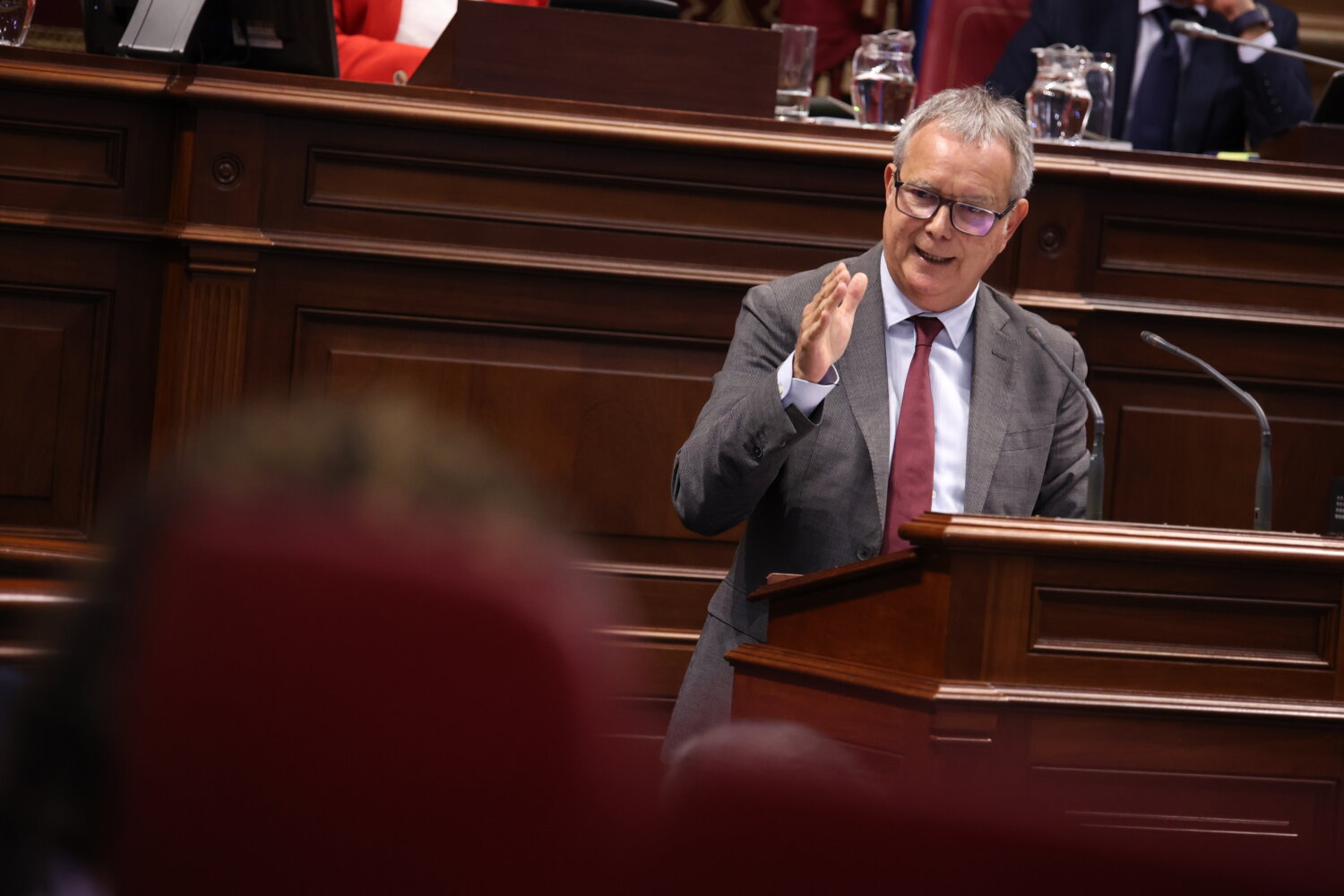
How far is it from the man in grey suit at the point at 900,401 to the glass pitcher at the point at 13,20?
1.38 metres

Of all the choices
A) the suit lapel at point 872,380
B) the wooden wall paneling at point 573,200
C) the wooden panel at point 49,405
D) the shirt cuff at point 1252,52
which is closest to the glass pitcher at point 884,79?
the wooden wall paneling at point 573,200

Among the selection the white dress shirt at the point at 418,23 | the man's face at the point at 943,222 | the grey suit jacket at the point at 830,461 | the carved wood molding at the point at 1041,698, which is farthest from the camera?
the white dress shirt at the point at 418,23

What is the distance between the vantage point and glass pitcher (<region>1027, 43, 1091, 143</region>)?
105 inches

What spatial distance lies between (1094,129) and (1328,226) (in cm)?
47

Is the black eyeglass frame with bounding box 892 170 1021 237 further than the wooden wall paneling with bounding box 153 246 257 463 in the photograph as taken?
No

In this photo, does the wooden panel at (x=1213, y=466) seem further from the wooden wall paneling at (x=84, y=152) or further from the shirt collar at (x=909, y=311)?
the wooden wall paneling at (x=84, y=152)

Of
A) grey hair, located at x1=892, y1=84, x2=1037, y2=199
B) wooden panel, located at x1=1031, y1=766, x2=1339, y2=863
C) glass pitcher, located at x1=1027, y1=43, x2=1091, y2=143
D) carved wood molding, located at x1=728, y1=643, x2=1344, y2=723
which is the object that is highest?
glass pitcher, located at x1=1027, y1=43, x2=1091, y2=143

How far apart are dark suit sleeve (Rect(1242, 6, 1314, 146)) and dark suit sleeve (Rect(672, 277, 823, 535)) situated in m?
1.82

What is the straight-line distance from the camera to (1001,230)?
2018 millimetres

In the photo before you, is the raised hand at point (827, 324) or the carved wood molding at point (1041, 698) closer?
the carved wood molding at point (1041, 698)

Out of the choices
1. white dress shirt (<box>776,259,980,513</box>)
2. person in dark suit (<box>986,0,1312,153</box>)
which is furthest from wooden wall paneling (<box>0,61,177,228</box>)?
person in dark suit (<box>986,0,1312,153</box>)

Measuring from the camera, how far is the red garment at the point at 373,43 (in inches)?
119

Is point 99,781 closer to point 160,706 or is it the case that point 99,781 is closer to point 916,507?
point 160,706

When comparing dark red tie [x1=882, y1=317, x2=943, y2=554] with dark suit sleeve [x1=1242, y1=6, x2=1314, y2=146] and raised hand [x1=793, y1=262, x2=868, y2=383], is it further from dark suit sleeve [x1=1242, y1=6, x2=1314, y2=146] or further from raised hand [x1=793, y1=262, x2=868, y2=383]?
dark suit sleeve [x1=1242, y1=6, x2=1314, y2=146]
